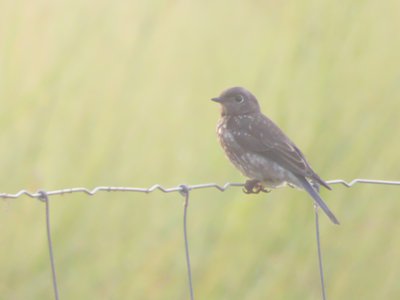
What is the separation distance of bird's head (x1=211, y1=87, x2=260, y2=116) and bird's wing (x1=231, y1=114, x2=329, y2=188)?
1.4 inches

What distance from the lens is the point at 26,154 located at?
160 inches

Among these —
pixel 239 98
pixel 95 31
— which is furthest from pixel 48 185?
pixel 239 98

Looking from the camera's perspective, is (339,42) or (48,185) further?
(339,42)

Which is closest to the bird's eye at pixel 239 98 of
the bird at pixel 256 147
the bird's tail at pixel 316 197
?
the bird at pixel 256 147

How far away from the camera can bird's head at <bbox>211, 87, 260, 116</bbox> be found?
4469 mm

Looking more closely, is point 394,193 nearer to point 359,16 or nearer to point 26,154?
point 359,16

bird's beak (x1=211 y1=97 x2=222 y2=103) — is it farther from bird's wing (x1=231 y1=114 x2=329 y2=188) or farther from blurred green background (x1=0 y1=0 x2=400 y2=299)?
bird's wing (x1=231 y1=114 x2=329 y2=188)

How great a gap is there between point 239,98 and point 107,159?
2.19 ft

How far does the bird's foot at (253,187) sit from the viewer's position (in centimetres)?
423

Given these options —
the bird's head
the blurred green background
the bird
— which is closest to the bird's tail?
the bird

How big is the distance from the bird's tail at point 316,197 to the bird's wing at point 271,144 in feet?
0.09

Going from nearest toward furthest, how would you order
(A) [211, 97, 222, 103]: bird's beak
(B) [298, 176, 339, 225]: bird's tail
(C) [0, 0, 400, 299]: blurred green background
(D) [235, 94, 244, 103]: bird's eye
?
(B) [298, 176, 339, 225]: bird's tail, (C) [0, 0, 400, 299]: blurred green background, (A) [211, 97, 222, 103]: bird's beak, (D) [235, 94, 244, 103]: bird's eye

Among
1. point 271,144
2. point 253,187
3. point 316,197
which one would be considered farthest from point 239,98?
point 316,197

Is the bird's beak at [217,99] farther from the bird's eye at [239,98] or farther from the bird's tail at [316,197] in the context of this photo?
the bird's tail at [316,197]
